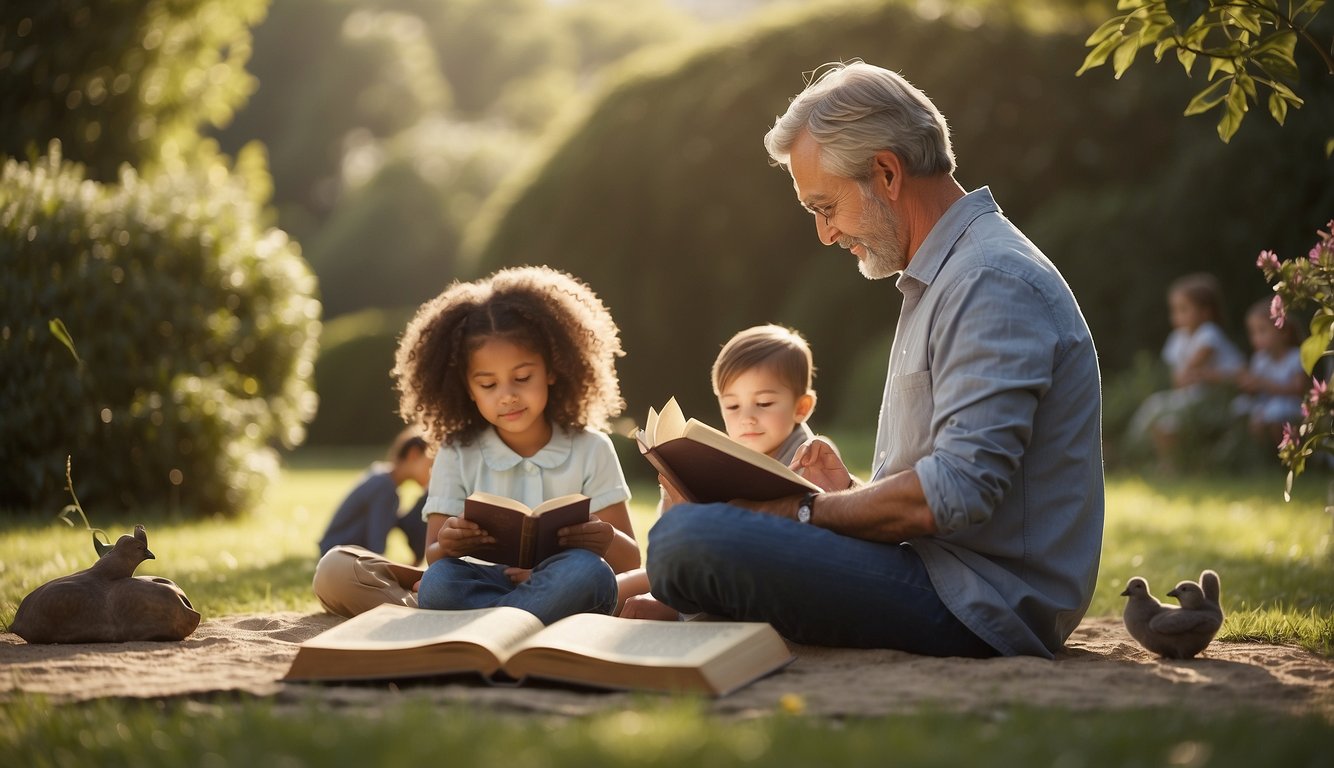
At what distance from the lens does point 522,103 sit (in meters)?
44.8

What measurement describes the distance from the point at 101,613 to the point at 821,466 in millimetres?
2208

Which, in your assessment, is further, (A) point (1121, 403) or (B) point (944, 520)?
(A) point (1121, 403)

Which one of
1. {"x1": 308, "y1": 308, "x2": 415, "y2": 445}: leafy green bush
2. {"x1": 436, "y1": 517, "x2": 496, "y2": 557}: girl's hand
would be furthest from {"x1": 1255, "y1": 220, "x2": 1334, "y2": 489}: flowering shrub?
{"x1": 308, "y1": 308, "x2": 415, "y2": 445}: leafy green bush

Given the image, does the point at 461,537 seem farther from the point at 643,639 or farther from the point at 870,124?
the point at 870,124

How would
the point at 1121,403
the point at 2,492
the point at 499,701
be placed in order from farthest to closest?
the point at 1121,403, the point at 2,492, the point at 499,701

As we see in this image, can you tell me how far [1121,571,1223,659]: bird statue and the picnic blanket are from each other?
1.9 inches

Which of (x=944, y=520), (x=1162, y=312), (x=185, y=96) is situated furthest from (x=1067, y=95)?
(x=944, y=520)

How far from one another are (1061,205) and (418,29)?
38862 mm

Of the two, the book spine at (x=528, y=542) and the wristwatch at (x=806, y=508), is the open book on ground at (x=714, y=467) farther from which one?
the book spine at (x=528, y=542)

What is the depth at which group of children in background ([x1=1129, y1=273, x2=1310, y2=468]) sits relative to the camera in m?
9.30

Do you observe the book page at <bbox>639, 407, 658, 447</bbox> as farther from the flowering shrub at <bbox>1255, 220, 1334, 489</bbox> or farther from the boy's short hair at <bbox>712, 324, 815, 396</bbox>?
the flowering shrub at <bbox>1255, 220, 1334, 489</bbox>

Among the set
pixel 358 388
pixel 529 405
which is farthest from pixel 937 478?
pixel 358 388

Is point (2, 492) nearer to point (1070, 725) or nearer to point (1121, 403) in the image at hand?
point (1070, 725)

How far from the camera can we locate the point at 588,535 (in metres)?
3.82
